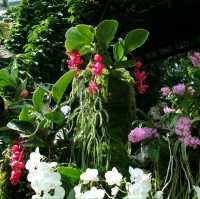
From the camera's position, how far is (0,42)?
5141 mm

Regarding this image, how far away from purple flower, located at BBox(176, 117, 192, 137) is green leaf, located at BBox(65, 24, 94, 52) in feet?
1.46

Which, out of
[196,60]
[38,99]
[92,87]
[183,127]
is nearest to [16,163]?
[38,99]

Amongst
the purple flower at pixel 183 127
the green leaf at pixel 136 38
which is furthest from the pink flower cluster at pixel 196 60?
the purple flower at pixel 183 127

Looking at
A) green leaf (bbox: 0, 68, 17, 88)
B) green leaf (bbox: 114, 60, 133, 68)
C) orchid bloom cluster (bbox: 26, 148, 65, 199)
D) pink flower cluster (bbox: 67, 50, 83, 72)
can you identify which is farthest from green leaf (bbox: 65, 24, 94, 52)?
orchid bloom cluster (bbox: 26, 148, 65, 199)

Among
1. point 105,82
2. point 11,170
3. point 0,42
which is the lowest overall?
point 0,42

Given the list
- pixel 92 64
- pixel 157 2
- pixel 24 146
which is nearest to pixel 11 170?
pixel 24 146

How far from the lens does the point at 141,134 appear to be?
2.03 m

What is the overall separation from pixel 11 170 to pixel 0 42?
302cm

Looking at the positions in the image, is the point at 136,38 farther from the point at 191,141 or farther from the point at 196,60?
the point at 191,141

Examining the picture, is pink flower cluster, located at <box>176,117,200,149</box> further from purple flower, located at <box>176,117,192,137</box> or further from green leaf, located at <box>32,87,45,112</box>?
green leaf, located at <box>32,87,45,112</box>

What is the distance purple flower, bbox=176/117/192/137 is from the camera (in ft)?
6.40

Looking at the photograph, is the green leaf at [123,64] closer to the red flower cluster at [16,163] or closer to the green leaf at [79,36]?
the green leaf at [79,36]

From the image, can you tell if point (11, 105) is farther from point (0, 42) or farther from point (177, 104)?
point (0, 42)

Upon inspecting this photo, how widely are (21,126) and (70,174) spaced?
1.27 feet
